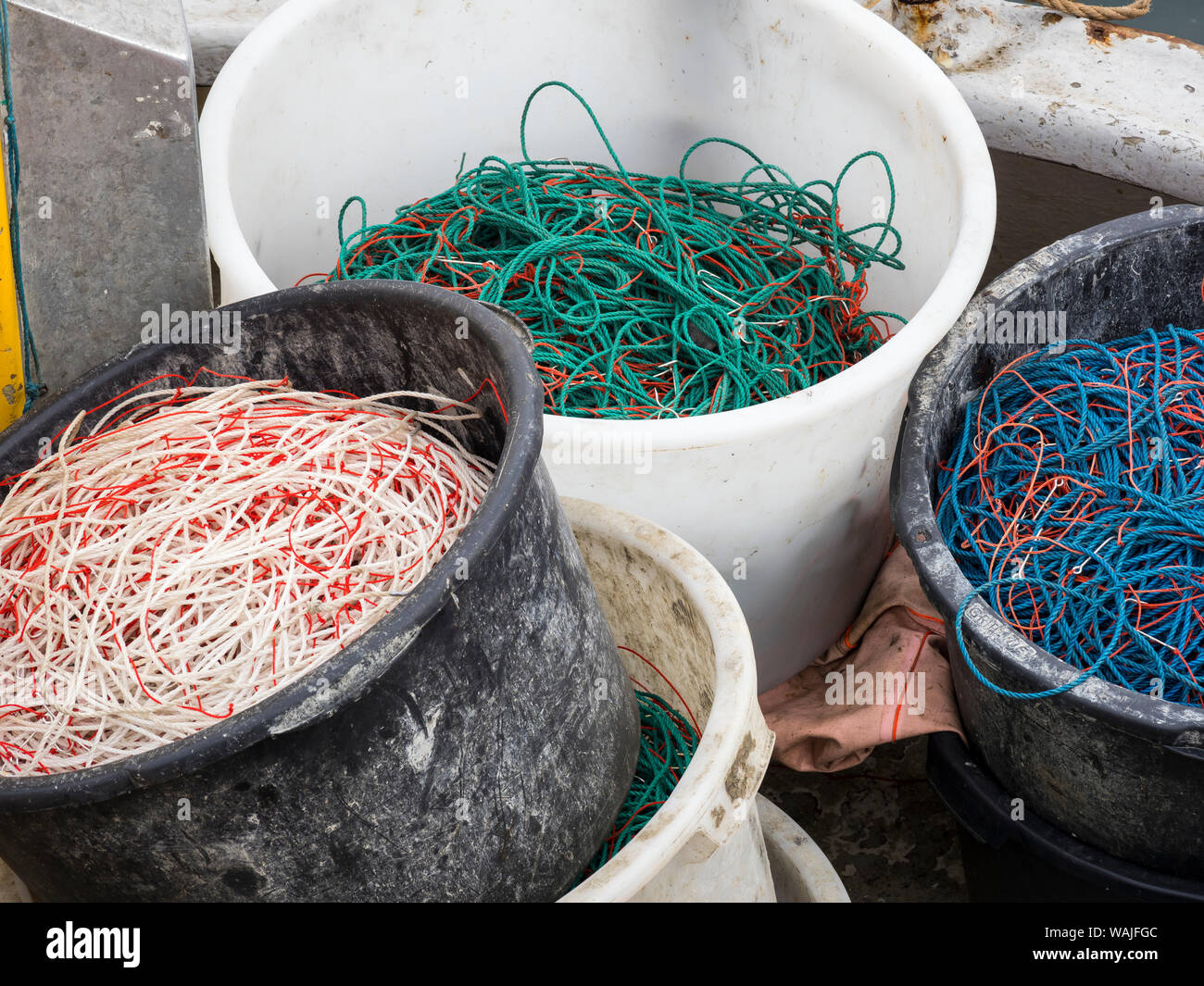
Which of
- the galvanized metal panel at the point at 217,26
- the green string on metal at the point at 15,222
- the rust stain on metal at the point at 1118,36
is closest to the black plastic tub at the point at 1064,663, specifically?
the rust stain on metal at the point at 1118,36

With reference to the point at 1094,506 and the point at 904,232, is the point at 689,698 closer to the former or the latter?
the point at 1094,506

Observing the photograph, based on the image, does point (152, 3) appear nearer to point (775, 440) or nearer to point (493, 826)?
point (775, 440)

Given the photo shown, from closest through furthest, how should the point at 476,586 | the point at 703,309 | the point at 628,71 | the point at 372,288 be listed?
the point at 476,586, the point at 372,288, the point at 703,309, the point at 628,71

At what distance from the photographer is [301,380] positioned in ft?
4.67

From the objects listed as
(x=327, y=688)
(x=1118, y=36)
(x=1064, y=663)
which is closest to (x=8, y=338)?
(x=327, y=688)

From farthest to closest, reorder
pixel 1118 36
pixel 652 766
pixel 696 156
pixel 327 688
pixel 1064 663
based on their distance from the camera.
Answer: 1. pixel 1118 36
2. pixel 696 156
3. pixel 652 766
4. pixel 1064 663
5. pixel 327 688

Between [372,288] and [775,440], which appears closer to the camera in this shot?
[372,288]

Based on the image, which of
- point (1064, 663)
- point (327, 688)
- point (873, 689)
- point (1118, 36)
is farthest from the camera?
point (1118, 36)

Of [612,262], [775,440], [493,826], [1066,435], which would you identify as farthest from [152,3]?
[1066,435]

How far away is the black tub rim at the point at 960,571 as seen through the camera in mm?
1274

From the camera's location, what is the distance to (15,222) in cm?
140

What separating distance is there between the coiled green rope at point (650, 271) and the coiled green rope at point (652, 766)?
1.35ft

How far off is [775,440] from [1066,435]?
420 millimetres

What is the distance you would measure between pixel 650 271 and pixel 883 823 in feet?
3.07
